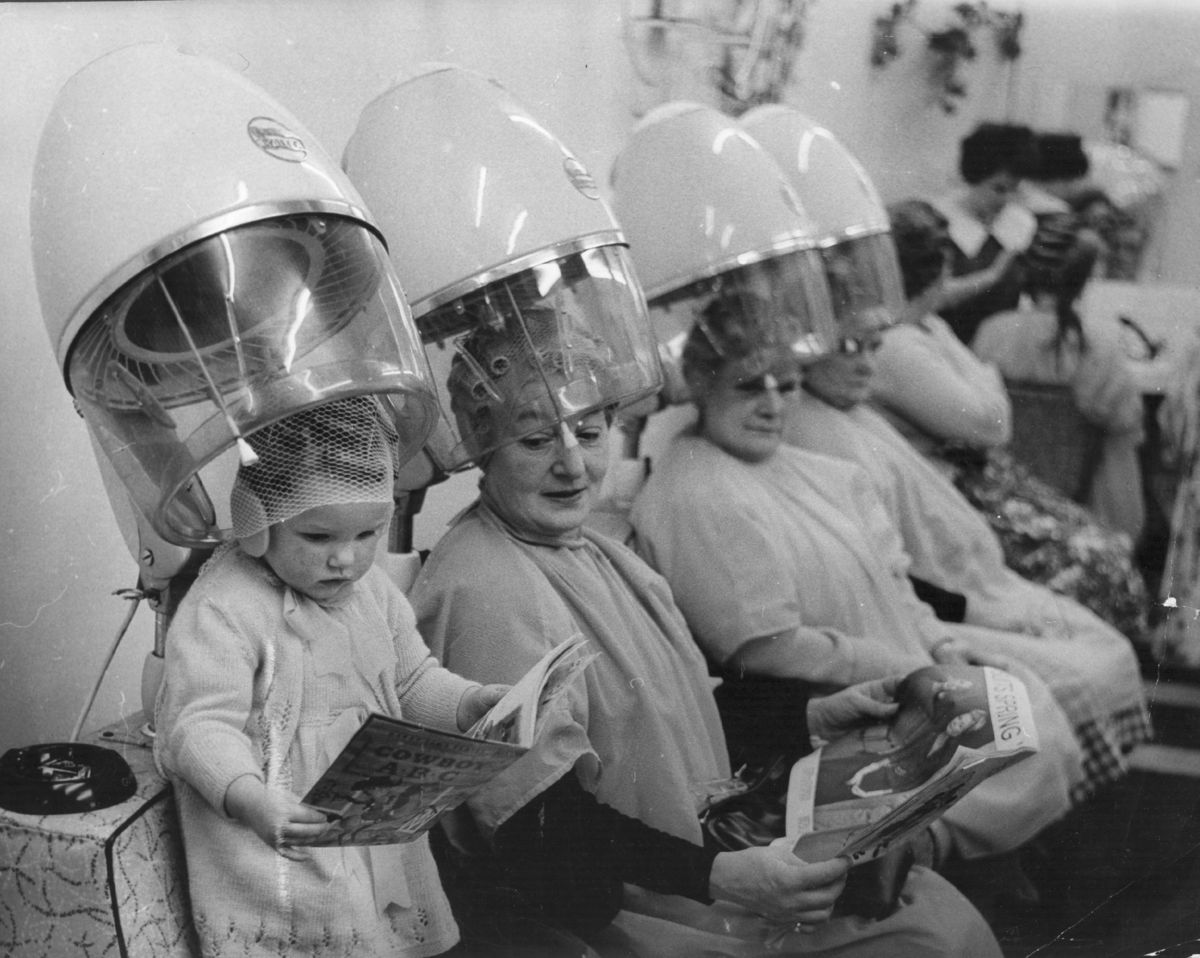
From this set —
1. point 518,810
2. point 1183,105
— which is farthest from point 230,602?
point 1183,105

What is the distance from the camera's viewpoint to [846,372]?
233 centimetres

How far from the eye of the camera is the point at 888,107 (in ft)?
7.47

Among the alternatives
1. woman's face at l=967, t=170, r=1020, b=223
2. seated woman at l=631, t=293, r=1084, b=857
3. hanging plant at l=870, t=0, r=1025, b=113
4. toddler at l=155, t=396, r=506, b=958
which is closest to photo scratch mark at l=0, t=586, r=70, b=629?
toddler at l=155, t=396, r=506, b=958

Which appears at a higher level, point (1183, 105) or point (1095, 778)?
point (1183, 105)

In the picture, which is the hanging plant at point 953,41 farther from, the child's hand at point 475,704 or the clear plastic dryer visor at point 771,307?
the child's hand at point 475,704

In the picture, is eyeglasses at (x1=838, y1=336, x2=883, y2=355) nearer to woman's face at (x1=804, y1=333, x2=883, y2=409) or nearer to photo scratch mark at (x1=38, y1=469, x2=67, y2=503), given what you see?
woman's face at (x1=804, y1=333, x2=883, y2=409)

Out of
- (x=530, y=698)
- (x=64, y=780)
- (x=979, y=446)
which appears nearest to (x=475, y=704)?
(x=530, y=698)

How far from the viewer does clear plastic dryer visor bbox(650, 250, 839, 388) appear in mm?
2141

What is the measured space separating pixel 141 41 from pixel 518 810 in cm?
108

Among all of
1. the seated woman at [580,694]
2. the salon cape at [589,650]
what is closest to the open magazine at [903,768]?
the seated woman at [580,694]

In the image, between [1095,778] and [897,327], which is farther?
[1095,778]

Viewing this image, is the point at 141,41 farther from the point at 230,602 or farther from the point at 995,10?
the point at 995,10

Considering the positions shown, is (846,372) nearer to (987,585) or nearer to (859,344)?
(859,344)

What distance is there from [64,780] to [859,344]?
4.26 feet
